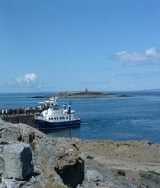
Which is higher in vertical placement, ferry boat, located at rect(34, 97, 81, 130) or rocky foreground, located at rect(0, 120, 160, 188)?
rocky foreground, located at rect(0, 120, 160, 188)

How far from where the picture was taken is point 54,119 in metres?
70.8

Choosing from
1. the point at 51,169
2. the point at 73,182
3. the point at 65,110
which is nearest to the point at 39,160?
the point at 51,169

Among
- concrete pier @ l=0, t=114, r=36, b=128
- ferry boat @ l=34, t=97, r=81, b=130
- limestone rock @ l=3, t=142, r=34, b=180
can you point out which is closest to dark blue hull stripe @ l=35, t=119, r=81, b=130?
ferry boat @ l=34, t=97, r=81, b=130

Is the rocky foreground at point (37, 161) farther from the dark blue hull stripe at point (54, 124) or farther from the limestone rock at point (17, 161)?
the dark blue hull stripe at point (54, 124)

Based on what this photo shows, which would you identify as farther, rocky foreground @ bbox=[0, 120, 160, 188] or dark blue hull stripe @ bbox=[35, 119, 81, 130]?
dark blue hull stripe @ bbox=[35, 119, 81, 130]

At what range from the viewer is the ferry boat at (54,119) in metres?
68.8

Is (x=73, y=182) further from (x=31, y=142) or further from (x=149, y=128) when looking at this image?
(x=149, y=128)

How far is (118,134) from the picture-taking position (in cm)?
6506

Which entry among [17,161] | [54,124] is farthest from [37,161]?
[54,124]

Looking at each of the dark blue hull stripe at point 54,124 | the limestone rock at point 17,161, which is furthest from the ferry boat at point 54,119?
the limestone rock at point 17,161

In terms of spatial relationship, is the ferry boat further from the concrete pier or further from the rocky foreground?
the rocky foreground

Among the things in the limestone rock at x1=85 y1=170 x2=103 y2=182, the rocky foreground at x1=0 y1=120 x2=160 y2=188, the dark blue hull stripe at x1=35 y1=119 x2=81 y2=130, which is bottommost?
the dark blue hull stripe at x1=35 y1=119 x2=81 y2=130

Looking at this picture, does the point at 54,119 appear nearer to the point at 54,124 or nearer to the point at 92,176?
the point at 54,124

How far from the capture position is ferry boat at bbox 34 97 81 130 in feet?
→ 226
